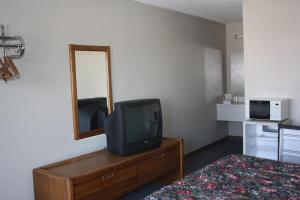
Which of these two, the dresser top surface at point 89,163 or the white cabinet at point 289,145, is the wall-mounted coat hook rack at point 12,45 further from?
the white cabinet at point 289,145

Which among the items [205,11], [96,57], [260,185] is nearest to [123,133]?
[96,57]

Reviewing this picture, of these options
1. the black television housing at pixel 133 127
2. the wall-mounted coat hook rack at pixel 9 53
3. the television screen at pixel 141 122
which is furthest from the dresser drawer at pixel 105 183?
the wall-mounted coat hook rack at pixel 9 53

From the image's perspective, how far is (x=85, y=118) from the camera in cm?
349

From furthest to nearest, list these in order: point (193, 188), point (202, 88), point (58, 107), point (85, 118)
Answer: point (202, 88) < point (85, 118) < point (58, 107) < point (193, 188)

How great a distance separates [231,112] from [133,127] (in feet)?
10.1

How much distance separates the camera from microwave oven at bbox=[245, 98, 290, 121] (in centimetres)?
394

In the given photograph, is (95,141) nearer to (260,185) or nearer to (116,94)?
(116,94)

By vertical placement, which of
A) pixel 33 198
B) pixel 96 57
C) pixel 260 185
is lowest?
pixel 33 198

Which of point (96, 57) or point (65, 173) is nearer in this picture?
point (65, 173)

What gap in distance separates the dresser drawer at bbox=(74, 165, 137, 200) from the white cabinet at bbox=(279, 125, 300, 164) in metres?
1.86

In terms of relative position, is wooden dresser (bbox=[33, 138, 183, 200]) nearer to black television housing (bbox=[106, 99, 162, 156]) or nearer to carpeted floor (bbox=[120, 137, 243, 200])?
black television housing (bbox=[106, 99, 162, 156])

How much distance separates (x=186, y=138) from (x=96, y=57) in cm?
243

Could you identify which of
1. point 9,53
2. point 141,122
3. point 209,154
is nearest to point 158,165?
point 141,122

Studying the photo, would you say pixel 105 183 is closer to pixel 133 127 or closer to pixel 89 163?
pixel 89 163
